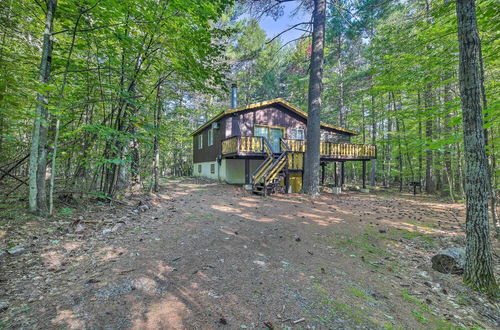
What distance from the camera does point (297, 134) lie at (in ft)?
51.9

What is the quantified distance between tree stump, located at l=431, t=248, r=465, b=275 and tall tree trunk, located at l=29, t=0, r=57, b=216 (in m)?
7.24

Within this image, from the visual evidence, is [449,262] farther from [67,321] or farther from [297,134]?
[297,134]

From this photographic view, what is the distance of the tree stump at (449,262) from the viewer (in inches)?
140

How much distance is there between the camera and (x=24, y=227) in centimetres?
355

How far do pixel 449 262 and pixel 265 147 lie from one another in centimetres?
917

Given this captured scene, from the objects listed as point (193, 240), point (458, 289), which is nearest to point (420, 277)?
point (458, 289)

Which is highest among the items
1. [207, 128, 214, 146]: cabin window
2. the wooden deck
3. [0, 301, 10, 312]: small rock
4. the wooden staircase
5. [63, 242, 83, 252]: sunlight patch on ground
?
[207, 128, 214, 146]: cabin window

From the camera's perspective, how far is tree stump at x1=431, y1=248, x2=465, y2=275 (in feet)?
11.6

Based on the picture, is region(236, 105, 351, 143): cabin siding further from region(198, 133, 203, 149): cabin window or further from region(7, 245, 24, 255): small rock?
region(7, 245, 24, 255): small rock

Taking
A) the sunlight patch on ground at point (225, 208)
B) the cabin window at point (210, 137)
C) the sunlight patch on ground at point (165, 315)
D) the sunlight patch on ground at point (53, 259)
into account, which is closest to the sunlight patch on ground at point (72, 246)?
the sunlight patch on ground at point (53, 259)

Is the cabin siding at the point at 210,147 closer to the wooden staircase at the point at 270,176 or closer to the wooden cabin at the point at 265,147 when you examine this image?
the wooden cabin at the point at 265,147

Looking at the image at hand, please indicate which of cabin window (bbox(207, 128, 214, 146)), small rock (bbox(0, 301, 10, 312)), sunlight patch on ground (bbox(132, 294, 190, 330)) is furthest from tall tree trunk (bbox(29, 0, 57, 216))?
cabin window (bbox(207, 128, 214, 146))

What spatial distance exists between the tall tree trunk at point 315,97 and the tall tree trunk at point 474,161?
20.9 ft

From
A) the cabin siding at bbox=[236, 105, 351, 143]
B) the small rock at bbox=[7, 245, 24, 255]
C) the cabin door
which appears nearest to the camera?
the small rock at bbox=[7, 245, 24, 255]
